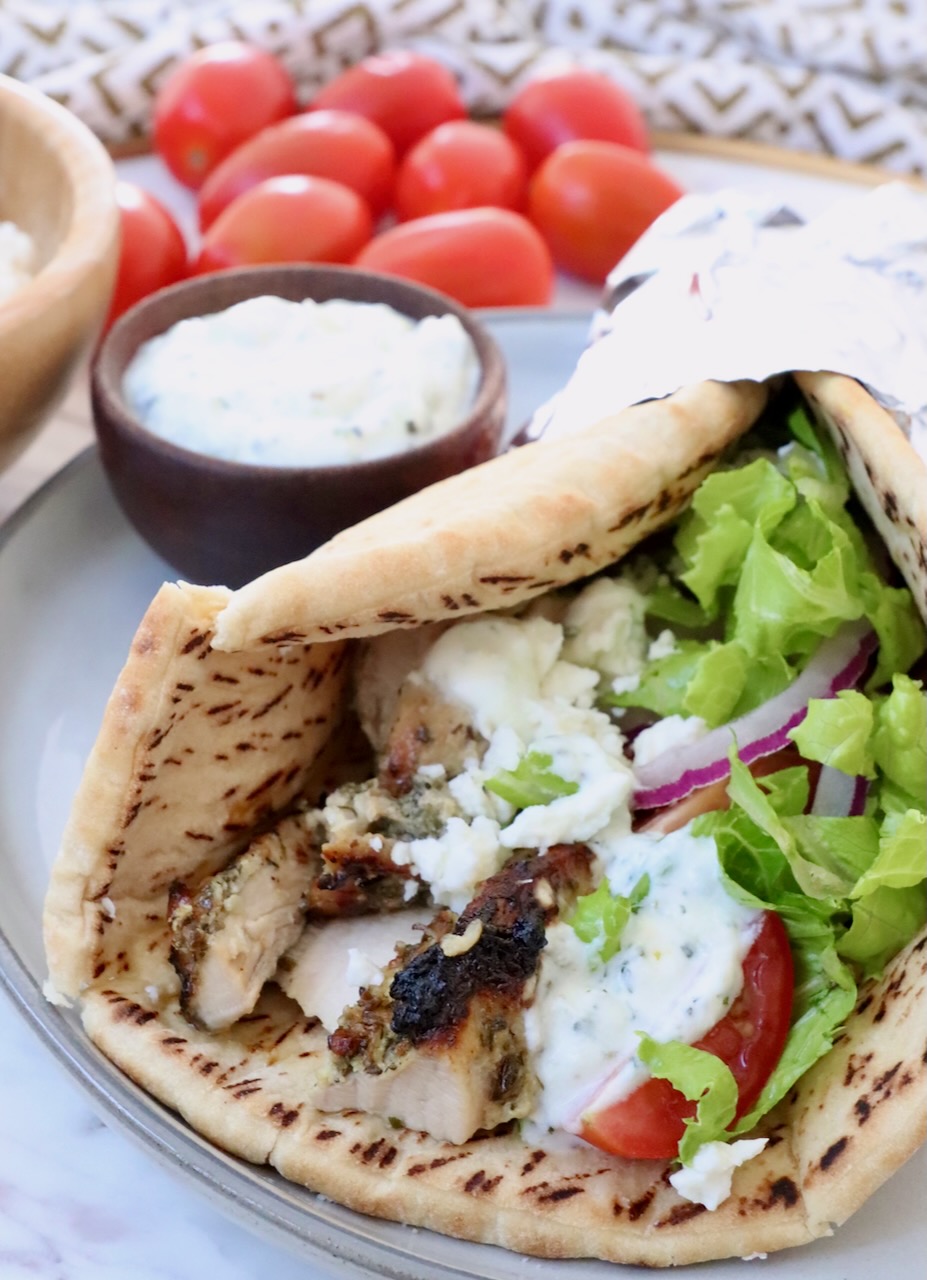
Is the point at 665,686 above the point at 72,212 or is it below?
below

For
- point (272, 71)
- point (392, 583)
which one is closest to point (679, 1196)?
point (392, 583)

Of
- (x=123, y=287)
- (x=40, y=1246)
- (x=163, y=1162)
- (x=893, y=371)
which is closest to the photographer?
(x=163, y=1162)

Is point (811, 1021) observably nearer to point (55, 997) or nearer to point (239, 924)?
point (239, 924)

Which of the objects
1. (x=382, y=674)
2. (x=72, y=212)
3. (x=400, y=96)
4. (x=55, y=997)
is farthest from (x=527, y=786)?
(x=400, y=96)

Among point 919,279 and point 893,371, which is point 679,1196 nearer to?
point 893,371

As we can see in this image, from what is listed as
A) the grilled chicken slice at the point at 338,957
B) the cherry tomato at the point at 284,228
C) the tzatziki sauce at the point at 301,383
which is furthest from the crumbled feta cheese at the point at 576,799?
the cherry tomato at the point at 284,228

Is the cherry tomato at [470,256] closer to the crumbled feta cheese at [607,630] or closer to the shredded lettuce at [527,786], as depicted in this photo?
the crumbled feta cheese at [607,630]
